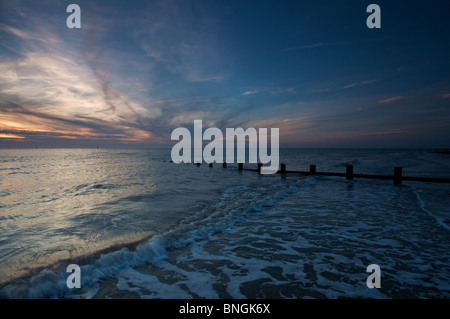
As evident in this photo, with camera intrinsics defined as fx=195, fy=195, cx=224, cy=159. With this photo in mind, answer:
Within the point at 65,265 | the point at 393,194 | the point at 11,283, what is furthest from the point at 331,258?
the point at 393,194

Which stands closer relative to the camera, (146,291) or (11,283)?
(146,291)

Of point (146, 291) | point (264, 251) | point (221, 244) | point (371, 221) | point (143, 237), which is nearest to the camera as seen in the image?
point (146, 291)

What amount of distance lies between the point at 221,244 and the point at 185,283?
1778 mm

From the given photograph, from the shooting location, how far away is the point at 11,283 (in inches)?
143

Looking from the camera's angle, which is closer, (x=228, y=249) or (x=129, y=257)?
(x=129, y=257)

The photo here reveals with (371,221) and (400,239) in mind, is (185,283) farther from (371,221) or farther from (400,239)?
(371,221)

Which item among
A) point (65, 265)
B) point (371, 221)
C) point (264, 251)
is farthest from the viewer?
point (371, 221)

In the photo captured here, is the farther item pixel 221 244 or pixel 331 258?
pixel 221 244

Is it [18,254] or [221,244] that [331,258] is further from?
[18,254]

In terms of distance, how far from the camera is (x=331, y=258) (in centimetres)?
437

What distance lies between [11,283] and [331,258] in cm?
640
